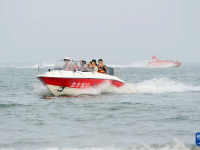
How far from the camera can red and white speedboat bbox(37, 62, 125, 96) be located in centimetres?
1766

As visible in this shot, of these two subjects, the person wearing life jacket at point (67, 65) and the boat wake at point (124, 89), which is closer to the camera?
the person wearing life jacket at point (67, 65)

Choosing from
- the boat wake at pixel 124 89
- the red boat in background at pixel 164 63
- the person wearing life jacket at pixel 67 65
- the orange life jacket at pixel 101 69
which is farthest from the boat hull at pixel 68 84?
the red boat in background at pixel 164 63

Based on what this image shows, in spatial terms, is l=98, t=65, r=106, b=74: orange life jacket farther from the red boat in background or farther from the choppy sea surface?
the red boat in background

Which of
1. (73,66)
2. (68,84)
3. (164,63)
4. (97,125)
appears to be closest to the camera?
(97,125)

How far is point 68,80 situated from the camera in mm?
17750

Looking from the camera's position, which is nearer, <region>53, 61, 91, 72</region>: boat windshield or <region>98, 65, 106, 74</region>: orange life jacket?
<region>53, 61, 91, 72</region>: boat windshield

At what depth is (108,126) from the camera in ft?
35.7

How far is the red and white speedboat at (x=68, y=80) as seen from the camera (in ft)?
57.9

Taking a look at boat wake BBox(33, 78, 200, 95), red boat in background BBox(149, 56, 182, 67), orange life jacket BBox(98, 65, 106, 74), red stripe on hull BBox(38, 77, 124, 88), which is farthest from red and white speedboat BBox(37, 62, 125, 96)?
red boat in background BBox(149, 56, 182, 67)

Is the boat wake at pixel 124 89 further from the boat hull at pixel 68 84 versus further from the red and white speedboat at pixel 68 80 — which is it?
the red and white speedboat at pixel 68 80

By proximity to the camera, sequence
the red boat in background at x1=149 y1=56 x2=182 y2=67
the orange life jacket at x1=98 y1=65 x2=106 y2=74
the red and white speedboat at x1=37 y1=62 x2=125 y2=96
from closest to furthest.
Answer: the red and white speedboat at x1=37 y1=62 x2=125 y2=96 < the orange life jacket at x1=98 y1=65 x2=106 y2=74 < the red boat in background at x1=149 y1=56 x2=182 y2=67

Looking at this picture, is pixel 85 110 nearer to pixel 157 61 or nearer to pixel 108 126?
pixel 108 126

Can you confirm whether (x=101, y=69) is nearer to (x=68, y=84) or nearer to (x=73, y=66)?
(x=73, y=66)

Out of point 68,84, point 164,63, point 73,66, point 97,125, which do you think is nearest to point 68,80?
point 68,84
